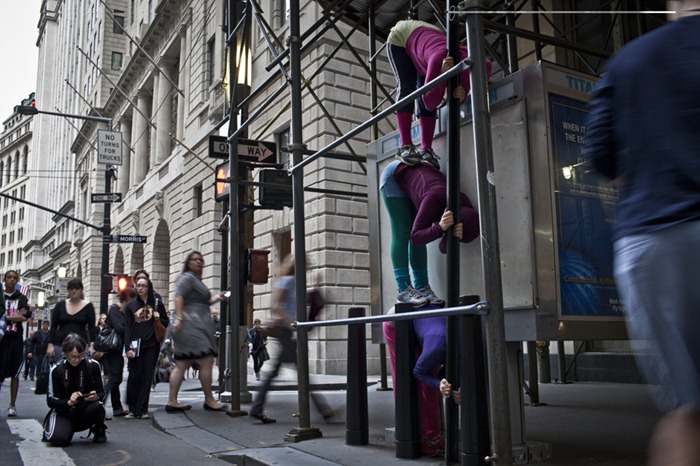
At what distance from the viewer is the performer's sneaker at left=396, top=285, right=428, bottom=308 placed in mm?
5169

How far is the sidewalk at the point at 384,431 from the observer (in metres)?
5.10

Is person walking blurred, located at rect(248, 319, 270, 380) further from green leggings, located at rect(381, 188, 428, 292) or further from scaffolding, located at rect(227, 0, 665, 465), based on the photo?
green leggings, located at rect(381, 188, 428, 292)

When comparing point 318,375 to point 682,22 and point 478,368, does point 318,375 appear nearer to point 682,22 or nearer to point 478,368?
point 478,368

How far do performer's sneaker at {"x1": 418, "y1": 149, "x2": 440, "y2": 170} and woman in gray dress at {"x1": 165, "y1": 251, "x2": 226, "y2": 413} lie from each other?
3.90 m

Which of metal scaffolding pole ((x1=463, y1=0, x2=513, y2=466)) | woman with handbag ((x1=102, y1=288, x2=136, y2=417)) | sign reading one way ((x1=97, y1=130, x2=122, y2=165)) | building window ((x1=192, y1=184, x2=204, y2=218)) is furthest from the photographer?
building window ((x1=192, y1=184, x2=204, y2=218))

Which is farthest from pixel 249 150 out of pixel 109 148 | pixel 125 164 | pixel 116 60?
pixel 116 60

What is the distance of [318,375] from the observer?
15.6 metres

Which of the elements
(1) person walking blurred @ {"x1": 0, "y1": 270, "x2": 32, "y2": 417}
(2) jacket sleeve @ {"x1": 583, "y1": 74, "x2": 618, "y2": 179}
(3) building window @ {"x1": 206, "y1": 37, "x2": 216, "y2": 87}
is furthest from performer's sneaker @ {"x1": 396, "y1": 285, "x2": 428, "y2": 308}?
(3) building window @ {"x1": 206, "y1": 37, "x2": 216, "y2": 87}

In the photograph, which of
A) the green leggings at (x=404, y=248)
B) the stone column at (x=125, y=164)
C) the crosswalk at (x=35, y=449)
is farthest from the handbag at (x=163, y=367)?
the stone column at (x=125, y=164)

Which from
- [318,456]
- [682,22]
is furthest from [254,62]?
[682,22]

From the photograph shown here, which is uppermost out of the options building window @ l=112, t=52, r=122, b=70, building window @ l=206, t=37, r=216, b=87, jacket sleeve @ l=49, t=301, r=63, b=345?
building window @ l=112, t=52, r=122, b=70

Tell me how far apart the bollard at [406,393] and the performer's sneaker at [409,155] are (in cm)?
108

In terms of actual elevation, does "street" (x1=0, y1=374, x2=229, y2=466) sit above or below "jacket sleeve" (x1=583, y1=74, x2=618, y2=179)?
below

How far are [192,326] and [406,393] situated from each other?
4.00m
